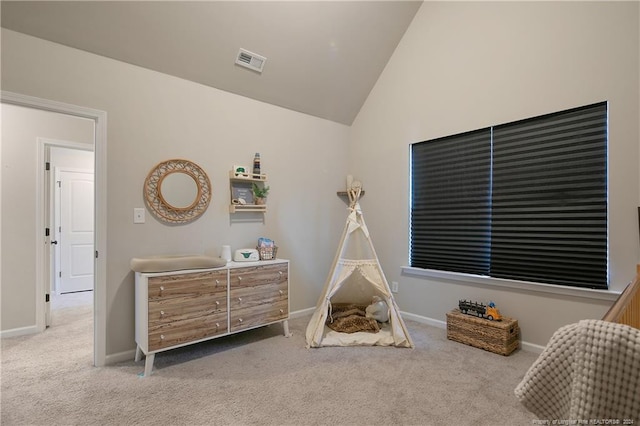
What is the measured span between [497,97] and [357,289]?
2.34 meters

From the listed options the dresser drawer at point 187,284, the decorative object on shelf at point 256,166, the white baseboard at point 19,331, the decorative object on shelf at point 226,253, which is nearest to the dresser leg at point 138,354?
the dresser drawer at point 187,284

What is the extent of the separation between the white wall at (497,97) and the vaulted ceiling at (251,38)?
418 millimetres

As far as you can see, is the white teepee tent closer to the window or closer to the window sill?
the window sill

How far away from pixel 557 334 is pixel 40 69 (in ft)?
10.5

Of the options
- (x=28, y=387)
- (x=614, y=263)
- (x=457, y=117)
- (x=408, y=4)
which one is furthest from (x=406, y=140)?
(x=28, y=387)

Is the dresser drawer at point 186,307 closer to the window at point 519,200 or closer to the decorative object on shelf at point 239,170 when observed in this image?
the decorative object on shelf at point 239,170

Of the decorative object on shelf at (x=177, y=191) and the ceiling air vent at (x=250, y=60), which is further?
the ceiling air vent at (x=250, y=60)

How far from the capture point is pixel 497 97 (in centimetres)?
281

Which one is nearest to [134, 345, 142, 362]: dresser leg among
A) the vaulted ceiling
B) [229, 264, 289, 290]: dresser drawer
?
[229, 264, 289, 290]: dresser drawer

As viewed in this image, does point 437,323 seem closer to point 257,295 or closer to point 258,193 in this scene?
point 257,295

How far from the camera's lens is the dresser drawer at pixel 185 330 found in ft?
7.38

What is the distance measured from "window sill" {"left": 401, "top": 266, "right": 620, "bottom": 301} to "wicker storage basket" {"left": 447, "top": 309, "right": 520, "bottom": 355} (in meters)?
0.31

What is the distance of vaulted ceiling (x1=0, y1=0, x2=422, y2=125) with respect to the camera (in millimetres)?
2193

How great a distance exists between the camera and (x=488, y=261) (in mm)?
2916
